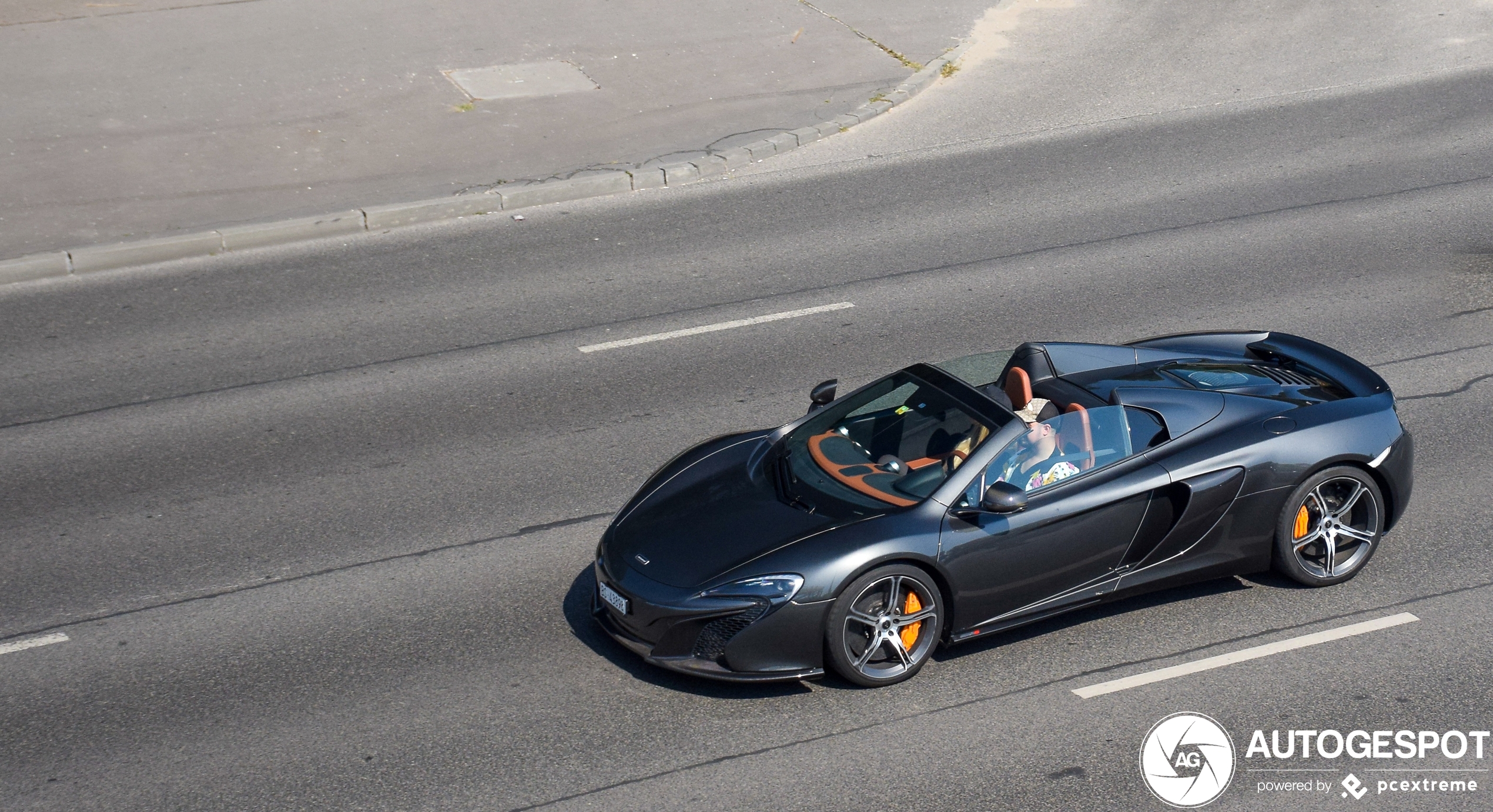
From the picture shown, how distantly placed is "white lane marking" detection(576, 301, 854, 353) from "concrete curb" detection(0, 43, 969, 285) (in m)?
3.72

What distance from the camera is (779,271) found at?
11383 mm

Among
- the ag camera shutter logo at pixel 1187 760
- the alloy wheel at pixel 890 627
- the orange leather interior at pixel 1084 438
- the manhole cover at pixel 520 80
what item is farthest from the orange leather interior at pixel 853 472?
the manhole cover at pixel 520 80

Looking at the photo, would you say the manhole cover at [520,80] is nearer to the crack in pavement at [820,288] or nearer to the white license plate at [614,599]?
the crack in pavement at [820,288]

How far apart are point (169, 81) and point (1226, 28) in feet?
44.1

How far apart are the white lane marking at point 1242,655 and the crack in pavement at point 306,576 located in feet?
9.97

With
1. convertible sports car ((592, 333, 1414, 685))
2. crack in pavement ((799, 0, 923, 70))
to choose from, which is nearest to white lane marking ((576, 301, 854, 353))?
convertible sports car ((592, 333, 1414, 685))

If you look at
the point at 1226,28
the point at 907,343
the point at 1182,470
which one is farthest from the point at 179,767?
the point at 1226,28

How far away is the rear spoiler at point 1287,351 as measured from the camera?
23.7ft

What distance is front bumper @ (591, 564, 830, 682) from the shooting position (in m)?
5.91

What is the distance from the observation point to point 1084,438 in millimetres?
6504

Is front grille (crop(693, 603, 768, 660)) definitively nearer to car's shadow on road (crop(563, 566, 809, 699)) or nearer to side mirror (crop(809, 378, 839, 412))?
car's shadow on road (crop(563, 566, 809, 699))

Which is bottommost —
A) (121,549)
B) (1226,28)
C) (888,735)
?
(121,549)

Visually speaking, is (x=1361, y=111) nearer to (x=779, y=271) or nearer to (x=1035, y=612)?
(x=779, y=271)

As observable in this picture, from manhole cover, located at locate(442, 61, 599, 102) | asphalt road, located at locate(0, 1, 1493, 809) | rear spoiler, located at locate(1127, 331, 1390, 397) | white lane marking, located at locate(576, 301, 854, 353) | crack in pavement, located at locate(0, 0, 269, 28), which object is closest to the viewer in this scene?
asphalt road, located at locate(0, 1, 1493, 809)
